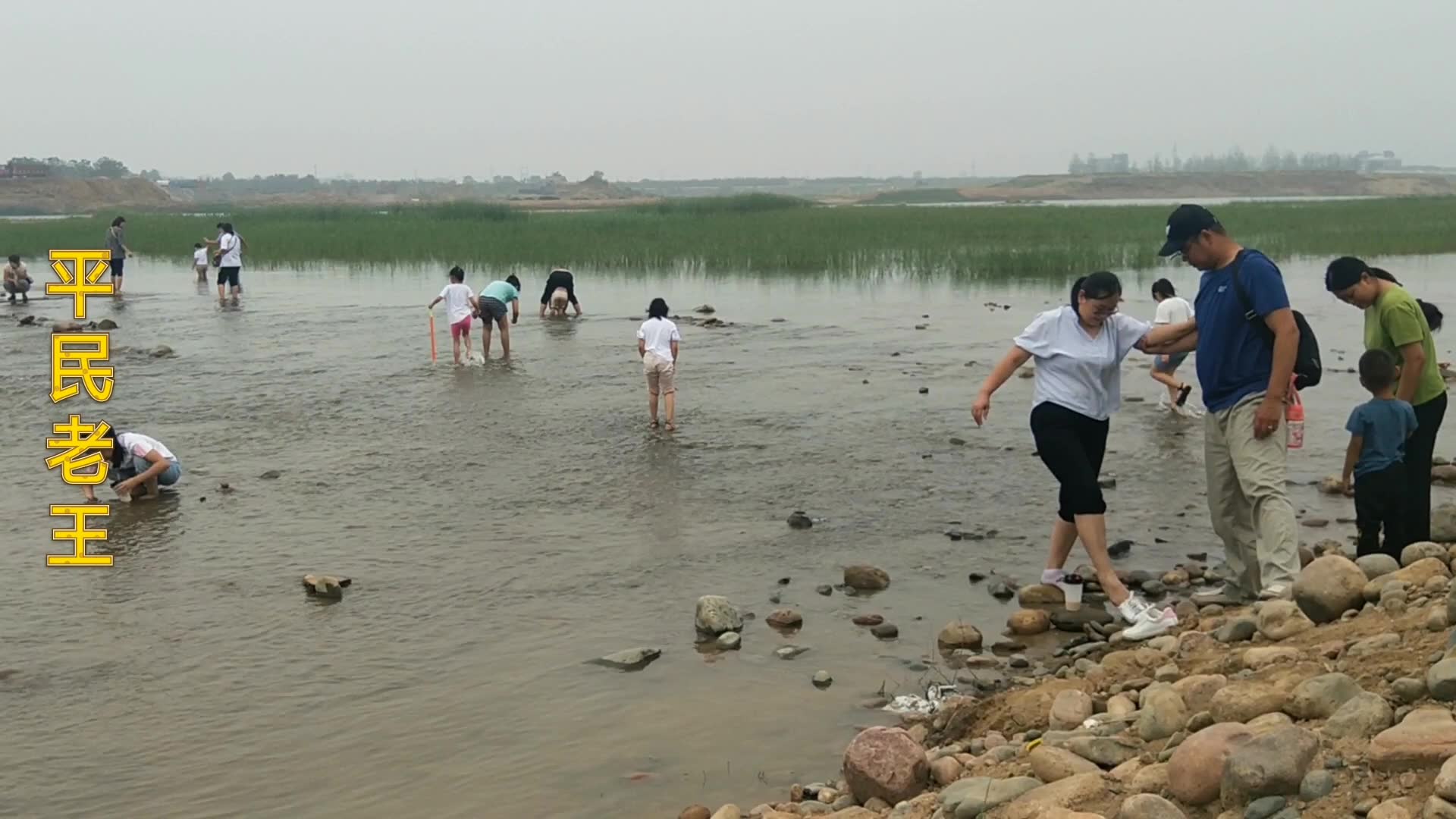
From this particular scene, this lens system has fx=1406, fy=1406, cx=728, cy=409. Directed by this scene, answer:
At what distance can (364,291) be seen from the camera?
3045 centimetres

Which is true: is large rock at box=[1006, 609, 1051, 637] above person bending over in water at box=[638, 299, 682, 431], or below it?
below

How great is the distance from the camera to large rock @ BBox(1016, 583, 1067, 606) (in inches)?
292

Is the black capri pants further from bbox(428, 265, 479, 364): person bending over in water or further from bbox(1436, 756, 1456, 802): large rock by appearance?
bbox(428, 265, 479, 364): person bending over in water

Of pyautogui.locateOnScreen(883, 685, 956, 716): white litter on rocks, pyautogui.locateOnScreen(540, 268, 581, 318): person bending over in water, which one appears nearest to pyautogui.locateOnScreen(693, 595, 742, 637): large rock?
pyautogui.locateOnScreen(883, 685, 956, 716): white litter on rocks

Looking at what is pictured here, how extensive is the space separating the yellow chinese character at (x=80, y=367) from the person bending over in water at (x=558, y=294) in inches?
279

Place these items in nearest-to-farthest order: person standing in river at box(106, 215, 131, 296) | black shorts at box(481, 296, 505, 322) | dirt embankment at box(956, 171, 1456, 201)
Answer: black shorts at box(481, 296, 505, 322) → person standing in river at box(106, 215, 131, 296) → dirt embankment at box(956, 171, 1456, 201)

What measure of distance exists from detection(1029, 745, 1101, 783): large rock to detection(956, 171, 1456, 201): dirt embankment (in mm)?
→ 112889

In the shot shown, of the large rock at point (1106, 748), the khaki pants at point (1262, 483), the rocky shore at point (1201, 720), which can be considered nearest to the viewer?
the rocky shore at point (1201, 720)

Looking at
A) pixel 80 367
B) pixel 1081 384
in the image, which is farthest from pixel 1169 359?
pixel 80 367

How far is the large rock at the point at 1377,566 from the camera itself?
621 cm

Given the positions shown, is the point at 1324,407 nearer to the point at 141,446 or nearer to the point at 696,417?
the point at 696,417

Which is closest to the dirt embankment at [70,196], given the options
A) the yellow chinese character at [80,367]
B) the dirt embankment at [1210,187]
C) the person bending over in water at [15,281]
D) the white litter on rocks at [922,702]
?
the dirt embankment at [1210,187]

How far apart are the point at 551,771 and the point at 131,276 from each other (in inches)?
1346

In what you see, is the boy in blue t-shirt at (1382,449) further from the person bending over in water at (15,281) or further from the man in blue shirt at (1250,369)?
the person bending over in water at (15,281)
